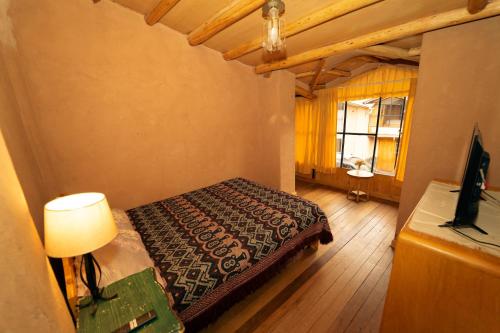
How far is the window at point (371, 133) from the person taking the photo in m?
3.92

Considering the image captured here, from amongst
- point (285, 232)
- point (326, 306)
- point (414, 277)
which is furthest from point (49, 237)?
point (326, 306)

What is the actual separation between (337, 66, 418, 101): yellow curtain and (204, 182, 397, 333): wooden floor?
2.44 m

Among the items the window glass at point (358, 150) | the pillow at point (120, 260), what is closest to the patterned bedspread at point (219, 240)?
the pillow at point (120, 260)

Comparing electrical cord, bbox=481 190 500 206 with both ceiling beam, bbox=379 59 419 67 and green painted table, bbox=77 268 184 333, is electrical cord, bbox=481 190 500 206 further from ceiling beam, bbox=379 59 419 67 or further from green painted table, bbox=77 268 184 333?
ceiling beam, bbox=379 59 419 67

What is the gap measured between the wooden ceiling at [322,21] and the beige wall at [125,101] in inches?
12.4

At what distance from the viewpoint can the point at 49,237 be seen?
32.4 inches

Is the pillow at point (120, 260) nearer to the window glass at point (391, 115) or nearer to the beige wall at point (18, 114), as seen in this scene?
the beige wall at point (18, 114)

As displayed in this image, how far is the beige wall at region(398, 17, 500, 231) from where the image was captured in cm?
176

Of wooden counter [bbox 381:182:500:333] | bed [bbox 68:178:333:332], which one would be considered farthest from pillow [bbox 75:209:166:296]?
wooden counter [bbox 381:182:500:333]

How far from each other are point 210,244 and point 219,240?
9 cm

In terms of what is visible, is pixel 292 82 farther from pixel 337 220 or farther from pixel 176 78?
pixel 337 220

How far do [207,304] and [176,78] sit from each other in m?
2.69

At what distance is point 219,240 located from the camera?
5.61ft

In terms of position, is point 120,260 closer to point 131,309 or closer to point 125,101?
point 131,309
